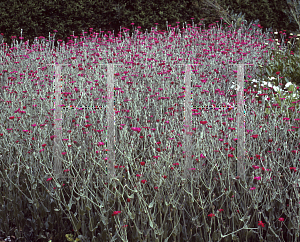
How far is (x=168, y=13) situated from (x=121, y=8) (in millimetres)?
1235

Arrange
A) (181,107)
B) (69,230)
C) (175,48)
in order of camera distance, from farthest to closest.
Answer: (175,48)
(181,107)
(69,230)

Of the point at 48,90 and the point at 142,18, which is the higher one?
the point at 142,18

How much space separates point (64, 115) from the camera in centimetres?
407

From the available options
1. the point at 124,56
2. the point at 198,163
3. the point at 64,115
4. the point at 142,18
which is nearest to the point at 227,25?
the point at 142,18

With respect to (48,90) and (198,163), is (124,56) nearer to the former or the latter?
(48,90)

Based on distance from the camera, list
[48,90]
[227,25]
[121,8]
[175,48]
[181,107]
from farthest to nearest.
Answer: [227,25] → [121,8] → [175,48] → [48,90] → [181,107]

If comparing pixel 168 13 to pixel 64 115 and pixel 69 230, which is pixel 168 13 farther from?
pixel 69 230

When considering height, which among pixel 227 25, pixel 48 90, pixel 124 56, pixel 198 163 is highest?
pixel 227 25

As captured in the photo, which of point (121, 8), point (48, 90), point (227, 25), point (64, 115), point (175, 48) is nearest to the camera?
point (64, 115)

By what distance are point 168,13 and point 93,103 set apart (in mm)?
5932

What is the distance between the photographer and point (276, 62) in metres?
6.01

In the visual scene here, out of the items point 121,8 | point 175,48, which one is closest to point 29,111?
point 175,48

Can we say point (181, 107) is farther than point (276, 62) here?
No

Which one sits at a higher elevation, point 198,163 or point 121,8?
point 121,8
